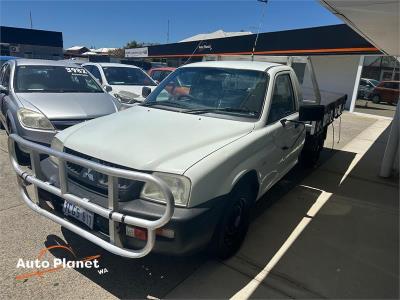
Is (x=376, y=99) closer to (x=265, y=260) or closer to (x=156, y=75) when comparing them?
(x=156, y=75)

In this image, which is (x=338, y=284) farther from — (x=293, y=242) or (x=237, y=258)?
(x=237, y=258)

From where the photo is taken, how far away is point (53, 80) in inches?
248

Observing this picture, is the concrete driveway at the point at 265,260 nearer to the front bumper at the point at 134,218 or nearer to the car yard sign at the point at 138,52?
the front bumper at the point at 134,218

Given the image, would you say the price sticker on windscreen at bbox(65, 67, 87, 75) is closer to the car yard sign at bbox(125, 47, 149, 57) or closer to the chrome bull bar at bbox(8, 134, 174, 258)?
the chrome bull bar at bbox(8, 134, 174, 258)

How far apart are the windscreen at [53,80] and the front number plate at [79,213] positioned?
12.6 feet

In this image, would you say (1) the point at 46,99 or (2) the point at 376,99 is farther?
(2) the point at 376,99

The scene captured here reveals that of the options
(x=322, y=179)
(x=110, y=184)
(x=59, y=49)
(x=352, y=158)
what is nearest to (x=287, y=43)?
(x=352, y=158)

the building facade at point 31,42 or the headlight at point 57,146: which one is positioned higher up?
the building facade at point 31,42

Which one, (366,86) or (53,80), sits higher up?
(53,80)

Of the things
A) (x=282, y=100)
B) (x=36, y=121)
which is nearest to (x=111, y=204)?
(x=282, y=100)

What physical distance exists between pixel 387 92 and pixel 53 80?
19.9m

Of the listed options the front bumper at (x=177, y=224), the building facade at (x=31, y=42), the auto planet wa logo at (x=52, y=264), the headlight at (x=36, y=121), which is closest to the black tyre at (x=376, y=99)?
the headlight at (x=36, y=121)

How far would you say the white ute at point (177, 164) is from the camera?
2410 mm

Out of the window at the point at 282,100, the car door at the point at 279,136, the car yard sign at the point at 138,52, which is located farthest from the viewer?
the car yard sign at the point at 138,52
